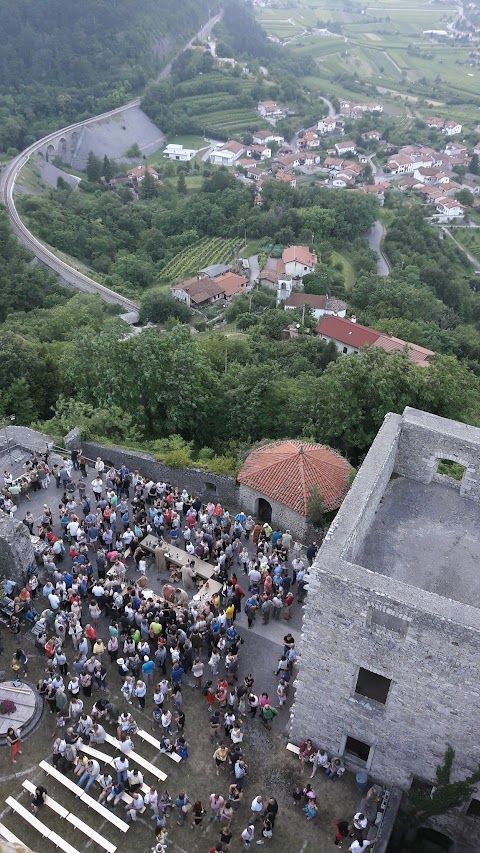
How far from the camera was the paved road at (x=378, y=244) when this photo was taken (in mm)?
103438

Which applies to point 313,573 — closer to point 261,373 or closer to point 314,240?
point 261,373

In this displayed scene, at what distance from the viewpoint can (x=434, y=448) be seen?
692 inches

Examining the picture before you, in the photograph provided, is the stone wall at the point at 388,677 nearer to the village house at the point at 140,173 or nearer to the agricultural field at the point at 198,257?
the agricultural field at the point at 198,257

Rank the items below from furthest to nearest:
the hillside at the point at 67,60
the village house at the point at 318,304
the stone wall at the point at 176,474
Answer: the hillside at the point at 67,60 → the village house at the point at 318,304 → the stone wall at the point at 176,474

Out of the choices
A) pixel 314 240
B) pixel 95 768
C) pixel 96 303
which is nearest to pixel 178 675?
pixel 95 768

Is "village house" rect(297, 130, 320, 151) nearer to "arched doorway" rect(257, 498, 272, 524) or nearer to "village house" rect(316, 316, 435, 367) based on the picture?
"village house" rect(316, 316, 435, 367)

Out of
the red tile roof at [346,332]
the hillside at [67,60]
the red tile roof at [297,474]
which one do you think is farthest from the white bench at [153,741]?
the hillside at [67,60]

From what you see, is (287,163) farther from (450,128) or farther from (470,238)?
(450,128)

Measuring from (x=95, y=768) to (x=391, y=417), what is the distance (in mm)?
11054

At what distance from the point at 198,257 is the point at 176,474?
84.4 m

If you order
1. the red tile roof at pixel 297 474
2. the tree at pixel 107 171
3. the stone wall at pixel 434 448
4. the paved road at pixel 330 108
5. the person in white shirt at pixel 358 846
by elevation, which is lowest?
the tree at pixel 107 171

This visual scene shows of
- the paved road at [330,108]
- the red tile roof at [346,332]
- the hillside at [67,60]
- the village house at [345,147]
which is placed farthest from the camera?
the paved road at [330,108]

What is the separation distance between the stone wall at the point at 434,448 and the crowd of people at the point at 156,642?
465 centimetres

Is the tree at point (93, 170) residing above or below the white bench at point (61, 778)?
below
